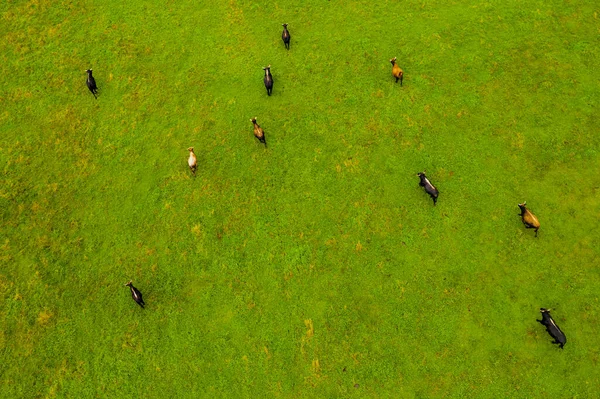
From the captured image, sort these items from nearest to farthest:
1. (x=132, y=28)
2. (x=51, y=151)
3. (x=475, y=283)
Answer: (x=475, y=283) < (x=51, y=151) < (x=132, y=28)

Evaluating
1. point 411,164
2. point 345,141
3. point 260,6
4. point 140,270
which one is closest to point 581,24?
point 411,164

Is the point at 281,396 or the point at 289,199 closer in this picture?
the point at 281,396

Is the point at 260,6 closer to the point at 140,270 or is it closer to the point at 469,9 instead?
the point at 469,9

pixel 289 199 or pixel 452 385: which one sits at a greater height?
pixel 289 199

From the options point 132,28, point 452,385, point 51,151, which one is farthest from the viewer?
point 132,28

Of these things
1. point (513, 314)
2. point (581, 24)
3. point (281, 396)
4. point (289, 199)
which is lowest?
point (281, 396)

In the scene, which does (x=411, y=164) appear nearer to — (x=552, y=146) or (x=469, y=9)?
(x=552, y=146)
